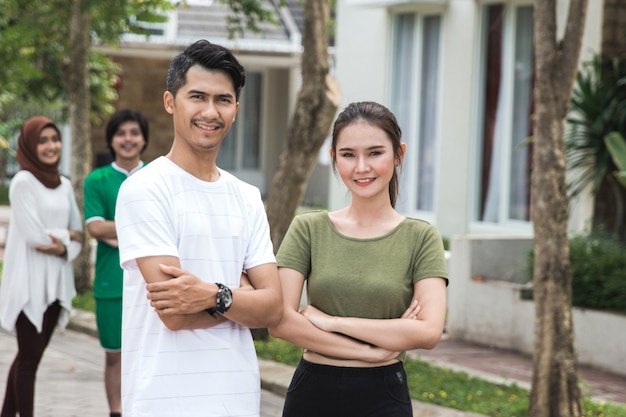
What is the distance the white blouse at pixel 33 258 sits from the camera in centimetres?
704

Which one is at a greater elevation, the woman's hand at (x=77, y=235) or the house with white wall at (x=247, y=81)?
the house with white wall at (x=247, y=81)

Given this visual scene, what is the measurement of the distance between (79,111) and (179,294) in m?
11.1

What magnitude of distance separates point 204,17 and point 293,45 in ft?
8.90

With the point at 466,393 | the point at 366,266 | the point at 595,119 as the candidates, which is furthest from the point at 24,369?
the point at 595,119

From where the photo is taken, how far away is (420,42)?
55.0ft

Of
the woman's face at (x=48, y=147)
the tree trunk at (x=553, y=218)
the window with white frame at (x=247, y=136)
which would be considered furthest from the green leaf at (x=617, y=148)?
the window with white frame at (x=247, y=136)

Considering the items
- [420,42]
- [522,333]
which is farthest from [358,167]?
[420,42]

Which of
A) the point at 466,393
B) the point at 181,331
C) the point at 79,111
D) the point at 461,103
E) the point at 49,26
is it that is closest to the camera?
the point at 181,331

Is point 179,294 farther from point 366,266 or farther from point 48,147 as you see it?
point 48,147

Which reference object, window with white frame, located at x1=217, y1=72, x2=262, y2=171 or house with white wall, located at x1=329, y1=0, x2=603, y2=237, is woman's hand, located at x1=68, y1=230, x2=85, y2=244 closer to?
house with white wall, located at x1=329, y1=0, x2=603, y2=237

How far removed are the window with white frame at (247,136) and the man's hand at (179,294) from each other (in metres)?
27.1

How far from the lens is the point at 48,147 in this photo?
723 cm

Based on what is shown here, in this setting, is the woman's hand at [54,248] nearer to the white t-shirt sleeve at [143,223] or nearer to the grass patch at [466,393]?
the grass patch at [466,393]

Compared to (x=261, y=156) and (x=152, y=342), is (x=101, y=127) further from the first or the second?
(x=152, y=342)
